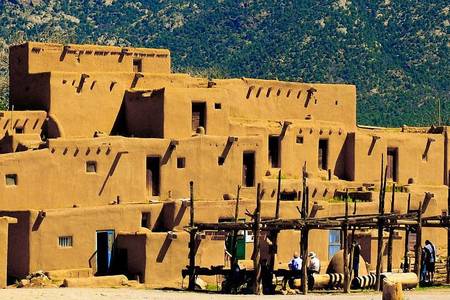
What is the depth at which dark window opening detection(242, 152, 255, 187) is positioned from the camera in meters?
54.7

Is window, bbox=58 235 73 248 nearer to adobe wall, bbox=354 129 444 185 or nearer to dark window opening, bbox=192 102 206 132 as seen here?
dark window opening, bbox=192 102 206 132

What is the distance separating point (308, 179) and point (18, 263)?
12.7 metres

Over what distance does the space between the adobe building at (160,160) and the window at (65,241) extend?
0.04 m

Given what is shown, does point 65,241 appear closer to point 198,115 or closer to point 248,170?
point 198,115

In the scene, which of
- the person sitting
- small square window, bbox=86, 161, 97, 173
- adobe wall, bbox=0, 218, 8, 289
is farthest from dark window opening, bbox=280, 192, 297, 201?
adobe wall, bbox=0, 218, 8, 289

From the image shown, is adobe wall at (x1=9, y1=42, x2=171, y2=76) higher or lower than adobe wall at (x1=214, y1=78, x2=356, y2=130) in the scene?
higher

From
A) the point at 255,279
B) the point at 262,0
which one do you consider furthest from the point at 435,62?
the point at 255,279

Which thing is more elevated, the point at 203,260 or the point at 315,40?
the point at 315,40

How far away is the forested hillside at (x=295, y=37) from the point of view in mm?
91062

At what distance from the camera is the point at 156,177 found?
52.7 meters

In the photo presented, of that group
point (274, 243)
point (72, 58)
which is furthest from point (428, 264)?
point (72, 58)

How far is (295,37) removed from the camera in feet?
312

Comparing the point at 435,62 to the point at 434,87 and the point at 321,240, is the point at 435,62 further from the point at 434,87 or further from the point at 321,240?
the point at 321,240

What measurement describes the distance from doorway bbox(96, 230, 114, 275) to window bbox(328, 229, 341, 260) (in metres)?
8.35
